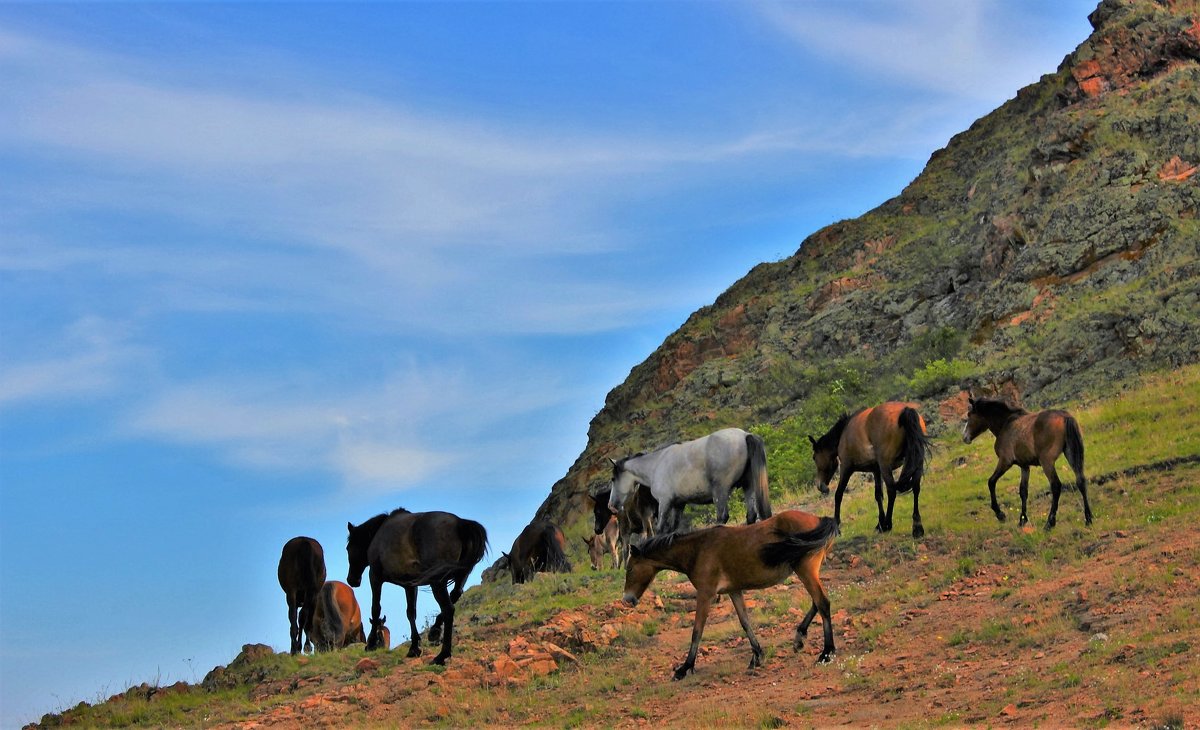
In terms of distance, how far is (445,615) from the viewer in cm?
1581

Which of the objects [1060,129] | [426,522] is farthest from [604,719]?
[1060,129]

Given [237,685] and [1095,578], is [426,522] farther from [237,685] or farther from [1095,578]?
[1095,578]

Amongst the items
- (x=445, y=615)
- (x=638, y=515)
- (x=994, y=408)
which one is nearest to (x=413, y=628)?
(x=445, y=615)

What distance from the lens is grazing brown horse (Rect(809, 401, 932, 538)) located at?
19.0 metres

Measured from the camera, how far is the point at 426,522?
55.3 feet

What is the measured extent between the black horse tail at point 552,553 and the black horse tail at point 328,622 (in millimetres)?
5057

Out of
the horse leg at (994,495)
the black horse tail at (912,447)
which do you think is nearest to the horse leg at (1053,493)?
the horse leg at (994,495)

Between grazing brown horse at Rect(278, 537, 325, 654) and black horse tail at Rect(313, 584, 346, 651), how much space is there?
0.21m

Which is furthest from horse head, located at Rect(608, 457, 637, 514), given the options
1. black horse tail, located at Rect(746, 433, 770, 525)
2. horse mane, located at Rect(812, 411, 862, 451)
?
horse mane, located at Rect(812, 411, 862, 451)

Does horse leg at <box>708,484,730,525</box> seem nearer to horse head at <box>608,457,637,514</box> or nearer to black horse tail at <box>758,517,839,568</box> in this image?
horse head at <box>608,457,637,514</box>

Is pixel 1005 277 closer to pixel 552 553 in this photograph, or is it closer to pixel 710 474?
pixel 552 553

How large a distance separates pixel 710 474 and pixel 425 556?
206 inches

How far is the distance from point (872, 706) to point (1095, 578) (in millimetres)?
5070

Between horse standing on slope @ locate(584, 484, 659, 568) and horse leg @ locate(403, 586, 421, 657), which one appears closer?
horse leg @ locate(403, 586, 421, 657)
